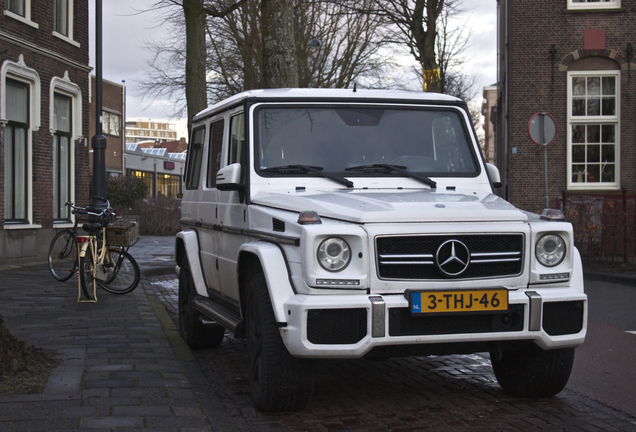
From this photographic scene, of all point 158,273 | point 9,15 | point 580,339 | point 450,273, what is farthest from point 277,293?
point 9,15

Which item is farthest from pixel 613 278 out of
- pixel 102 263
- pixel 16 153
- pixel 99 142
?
pixel 16 153

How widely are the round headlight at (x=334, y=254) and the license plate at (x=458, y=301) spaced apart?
1.31 ft

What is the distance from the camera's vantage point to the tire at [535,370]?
15.4ft

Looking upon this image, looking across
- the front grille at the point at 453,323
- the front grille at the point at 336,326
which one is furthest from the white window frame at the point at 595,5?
the front grille at the point at 336,326

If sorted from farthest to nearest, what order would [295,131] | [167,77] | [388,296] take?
[167,77] → [295,131] → [388,296]

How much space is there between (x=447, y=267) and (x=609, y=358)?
300 cm

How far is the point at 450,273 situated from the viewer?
13.9 feet

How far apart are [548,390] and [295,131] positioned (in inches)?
94.3

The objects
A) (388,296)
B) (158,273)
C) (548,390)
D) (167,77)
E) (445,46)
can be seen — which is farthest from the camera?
(445,46)

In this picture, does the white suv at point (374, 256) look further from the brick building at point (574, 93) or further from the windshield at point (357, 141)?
the brick building at point (574, 93)

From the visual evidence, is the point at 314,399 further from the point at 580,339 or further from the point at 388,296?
the point at 580,339

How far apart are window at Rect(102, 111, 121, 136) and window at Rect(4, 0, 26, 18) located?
131ft

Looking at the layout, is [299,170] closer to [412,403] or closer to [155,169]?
[412,403]

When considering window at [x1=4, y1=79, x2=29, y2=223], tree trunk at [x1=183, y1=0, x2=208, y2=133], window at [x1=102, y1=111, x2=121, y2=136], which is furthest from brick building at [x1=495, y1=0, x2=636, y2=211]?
window at [x1=102, y1=111, x2=121, y2=136]
